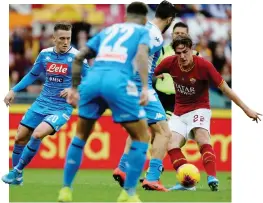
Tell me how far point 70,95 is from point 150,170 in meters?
2.29

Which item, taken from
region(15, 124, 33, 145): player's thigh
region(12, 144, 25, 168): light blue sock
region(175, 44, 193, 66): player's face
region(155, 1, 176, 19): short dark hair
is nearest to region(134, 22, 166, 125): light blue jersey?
region(155, 1, 176, 19): short dark hair

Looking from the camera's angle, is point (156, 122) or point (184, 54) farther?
point (184, 54)

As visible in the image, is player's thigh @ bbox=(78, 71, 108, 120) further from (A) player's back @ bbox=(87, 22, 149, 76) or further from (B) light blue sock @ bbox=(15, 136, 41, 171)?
(B) light blue sock @ bbox=(15, 136, 41, 171)

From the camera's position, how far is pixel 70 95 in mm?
9258

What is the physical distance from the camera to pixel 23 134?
1232cm

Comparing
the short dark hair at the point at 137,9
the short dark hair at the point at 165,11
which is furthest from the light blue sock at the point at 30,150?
the short dark hair at the point at 137,9

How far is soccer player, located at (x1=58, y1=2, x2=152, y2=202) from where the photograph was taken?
29.3 feet

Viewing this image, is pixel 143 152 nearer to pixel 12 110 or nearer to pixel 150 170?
pixel 150 170

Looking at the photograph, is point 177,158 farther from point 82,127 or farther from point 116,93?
point 116,93

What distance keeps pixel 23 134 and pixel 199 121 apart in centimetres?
259

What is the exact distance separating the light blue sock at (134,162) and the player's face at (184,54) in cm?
274

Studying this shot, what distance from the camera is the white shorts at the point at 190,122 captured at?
→ 11781mm

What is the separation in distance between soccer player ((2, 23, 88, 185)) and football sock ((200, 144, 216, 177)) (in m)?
2.08
